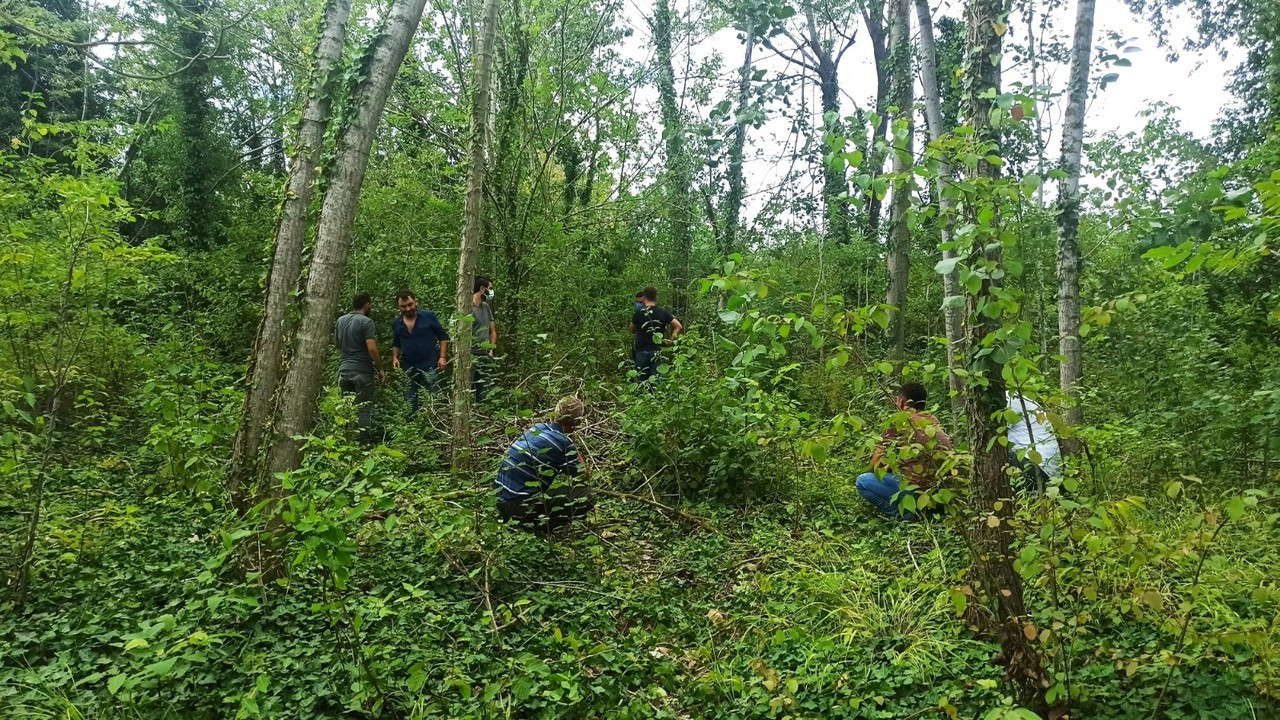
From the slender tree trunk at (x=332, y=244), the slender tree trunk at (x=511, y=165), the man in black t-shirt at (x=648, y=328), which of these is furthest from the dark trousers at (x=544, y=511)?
the slender tree trunk at (x=511, y=165)

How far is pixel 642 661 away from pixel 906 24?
10227mm

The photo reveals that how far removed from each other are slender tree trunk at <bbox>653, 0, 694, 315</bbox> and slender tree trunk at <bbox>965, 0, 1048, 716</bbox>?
30.0 ft

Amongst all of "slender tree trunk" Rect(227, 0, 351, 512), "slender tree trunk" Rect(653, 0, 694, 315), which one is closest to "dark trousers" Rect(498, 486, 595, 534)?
"slender tree trunk" Rect(227, 0, 351, 512)

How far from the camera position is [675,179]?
12539mm

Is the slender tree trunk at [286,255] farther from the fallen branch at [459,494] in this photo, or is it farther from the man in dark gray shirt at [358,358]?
the man in dark gray shirt at [358,358]

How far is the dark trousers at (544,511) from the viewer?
504 centimetres

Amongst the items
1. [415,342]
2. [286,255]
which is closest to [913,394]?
[286,255]

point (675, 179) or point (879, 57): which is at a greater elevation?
point (879, 57)

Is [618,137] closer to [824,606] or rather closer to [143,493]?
[143,493]

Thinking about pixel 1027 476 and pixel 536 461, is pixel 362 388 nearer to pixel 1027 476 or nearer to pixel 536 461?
pixel 536 461

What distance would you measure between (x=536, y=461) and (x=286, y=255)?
2410mm

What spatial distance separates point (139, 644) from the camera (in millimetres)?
2646

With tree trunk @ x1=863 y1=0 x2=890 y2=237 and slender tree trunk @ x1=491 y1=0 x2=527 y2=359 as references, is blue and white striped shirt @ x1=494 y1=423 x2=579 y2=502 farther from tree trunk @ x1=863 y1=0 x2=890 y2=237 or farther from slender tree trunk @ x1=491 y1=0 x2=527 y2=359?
tree trunk @ x1=863 y1=0 x2=890 y2=237

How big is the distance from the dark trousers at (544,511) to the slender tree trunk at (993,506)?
268cm
